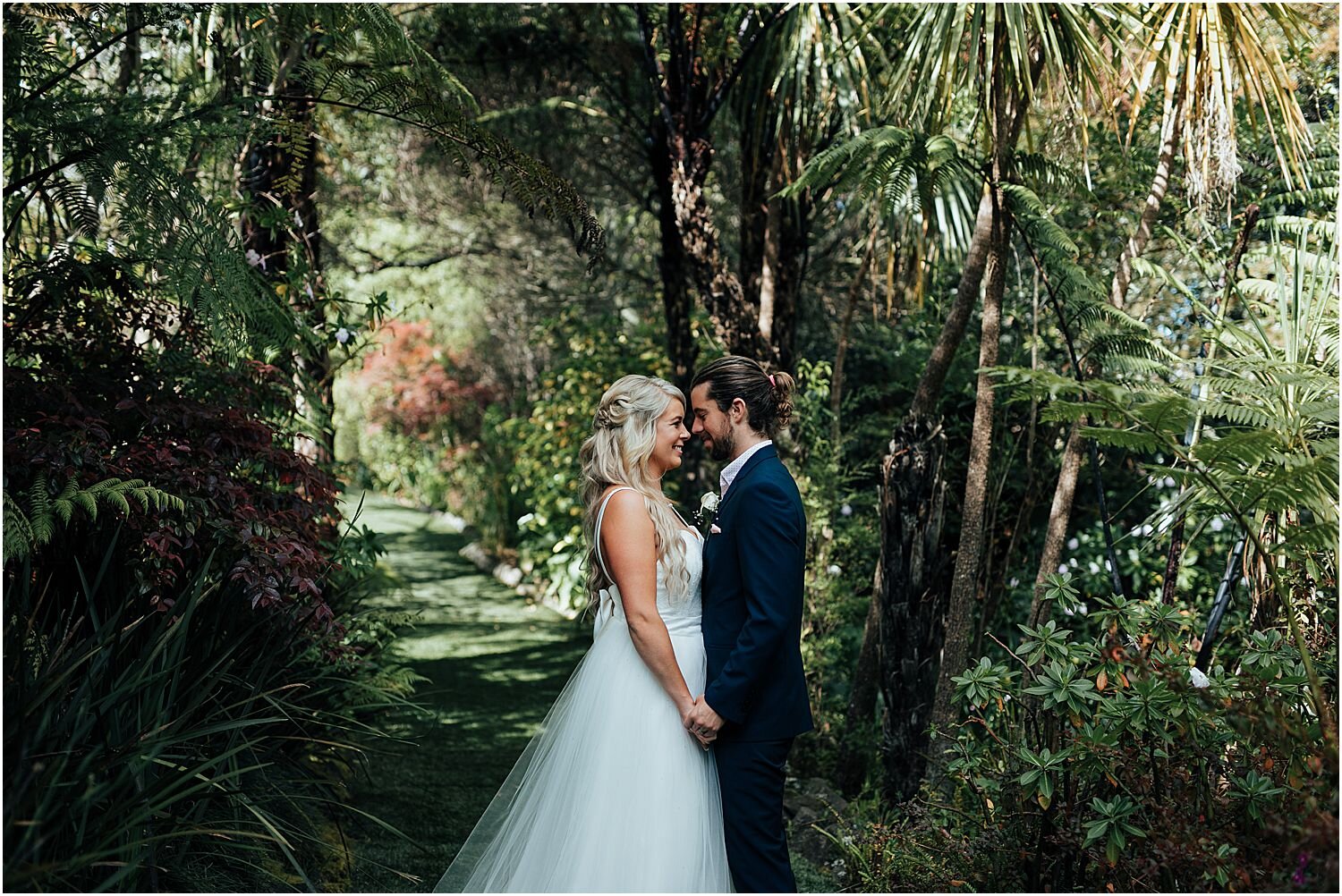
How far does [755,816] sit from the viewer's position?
3.01 meters

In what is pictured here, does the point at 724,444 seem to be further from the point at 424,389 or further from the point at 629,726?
the point at 424,389

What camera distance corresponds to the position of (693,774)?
3074mm

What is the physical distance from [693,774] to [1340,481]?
1971 millimetres

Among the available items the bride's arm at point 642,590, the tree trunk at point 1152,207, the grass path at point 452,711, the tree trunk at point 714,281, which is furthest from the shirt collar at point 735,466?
the tree trunk at point 714,281

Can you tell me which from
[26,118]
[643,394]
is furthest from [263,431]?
[643,394]

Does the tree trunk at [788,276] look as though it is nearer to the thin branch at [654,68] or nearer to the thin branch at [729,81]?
the thin branch at [729,81]

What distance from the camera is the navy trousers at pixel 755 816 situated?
3002mm

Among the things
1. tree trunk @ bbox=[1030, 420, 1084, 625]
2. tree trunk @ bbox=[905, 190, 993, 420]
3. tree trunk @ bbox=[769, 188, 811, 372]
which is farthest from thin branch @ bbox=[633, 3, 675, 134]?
tree trunk @ bbox=[1030, 420, 1084, 625]

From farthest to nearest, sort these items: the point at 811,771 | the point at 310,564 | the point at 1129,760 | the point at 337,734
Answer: the point at 811,771, the point at 337,734, the point at 310,564, the point at 1129,760

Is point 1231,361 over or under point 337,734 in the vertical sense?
over

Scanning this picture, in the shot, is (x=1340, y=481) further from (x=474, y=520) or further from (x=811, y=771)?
(x=474, y=520)

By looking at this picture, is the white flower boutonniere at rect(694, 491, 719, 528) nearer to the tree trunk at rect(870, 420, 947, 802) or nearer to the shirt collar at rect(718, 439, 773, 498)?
the shirt collar at rect(718, 439, 773, 498)

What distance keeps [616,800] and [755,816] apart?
40 centimetres

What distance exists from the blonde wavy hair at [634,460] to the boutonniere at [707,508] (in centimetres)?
12
